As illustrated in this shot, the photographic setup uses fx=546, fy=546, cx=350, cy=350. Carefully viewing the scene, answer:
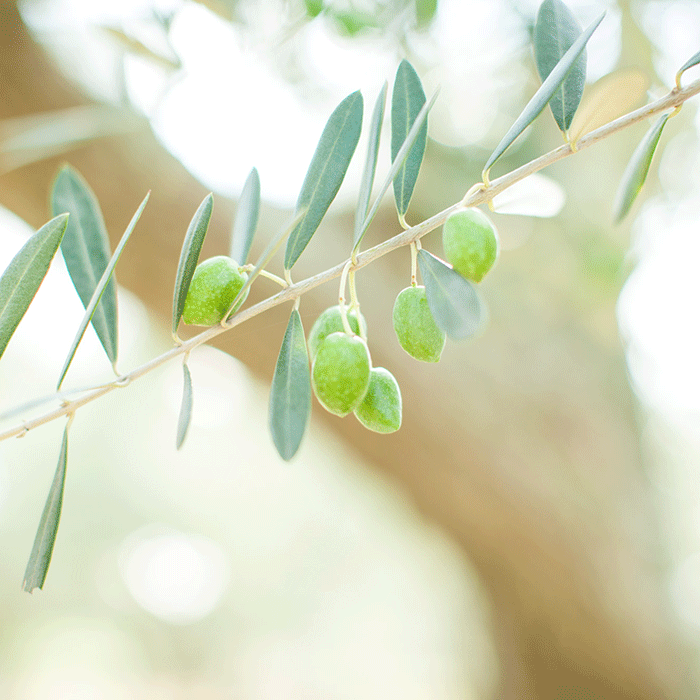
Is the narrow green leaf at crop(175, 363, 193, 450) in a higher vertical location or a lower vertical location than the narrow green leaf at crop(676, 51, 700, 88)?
lower

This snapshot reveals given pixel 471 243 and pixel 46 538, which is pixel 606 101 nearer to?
pixel 471 243

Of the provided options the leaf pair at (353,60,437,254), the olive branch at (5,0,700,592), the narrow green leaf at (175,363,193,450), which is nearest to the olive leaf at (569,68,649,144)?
the olive branch at (5,0,700,592)

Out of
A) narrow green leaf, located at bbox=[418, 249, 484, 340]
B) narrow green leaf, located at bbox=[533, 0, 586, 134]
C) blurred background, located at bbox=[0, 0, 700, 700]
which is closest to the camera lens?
narrow green leaf, located at bbox=[418, 249, 484, 340]

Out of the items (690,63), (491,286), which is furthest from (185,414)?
(491,286)

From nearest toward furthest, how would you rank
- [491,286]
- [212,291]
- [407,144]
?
[407,144] < [212,291] < [491,286]

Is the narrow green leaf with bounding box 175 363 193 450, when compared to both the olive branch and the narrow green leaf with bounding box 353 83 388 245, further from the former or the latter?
the narrow green leaf with bounding box 353 83 388 245

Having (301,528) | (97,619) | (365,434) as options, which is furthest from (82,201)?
(97,619)

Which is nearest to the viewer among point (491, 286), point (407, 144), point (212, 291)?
point (407, 144)

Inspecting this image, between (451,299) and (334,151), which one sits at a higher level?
(334,151)

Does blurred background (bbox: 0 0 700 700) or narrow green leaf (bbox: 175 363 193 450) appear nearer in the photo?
narrow green leaf (bbox: 175 363 193 450)
